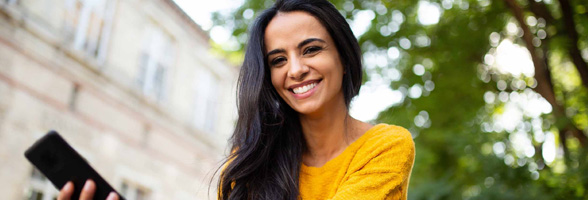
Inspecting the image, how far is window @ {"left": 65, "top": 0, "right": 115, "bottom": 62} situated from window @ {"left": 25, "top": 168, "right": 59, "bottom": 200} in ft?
6.85

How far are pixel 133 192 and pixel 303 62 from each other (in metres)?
10.3

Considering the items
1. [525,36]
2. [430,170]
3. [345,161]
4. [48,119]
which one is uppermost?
[345,161]

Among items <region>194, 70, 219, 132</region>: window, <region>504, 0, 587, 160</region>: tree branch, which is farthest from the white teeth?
<region>194, 70, 219, 132</region>: window

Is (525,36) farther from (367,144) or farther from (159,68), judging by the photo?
(159,68)

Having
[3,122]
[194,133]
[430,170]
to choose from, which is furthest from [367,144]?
[194,133]

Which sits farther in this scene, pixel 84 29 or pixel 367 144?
pixel 84 29

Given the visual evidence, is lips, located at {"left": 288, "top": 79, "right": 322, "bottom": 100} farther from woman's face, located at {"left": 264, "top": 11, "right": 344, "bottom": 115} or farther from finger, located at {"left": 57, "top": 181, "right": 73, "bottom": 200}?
finger, located at {"left": 57, "top": 181, "right": 73, "bottom": 200}

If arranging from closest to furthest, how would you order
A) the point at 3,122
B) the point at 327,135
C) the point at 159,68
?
the point at 327,135
the point at 3,122
the point at 159,68

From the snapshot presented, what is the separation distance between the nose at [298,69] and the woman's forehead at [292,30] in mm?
60

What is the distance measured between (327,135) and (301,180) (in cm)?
18

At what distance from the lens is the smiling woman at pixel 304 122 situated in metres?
2.02

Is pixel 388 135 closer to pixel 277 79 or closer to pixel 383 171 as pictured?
pixel 383 171

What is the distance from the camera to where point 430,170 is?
28.5 ft

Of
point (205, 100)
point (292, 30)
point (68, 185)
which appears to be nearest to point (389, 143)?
point (292, 30)
